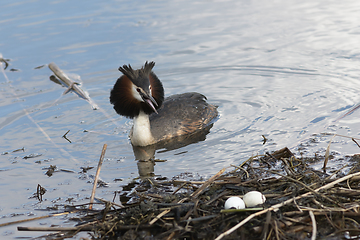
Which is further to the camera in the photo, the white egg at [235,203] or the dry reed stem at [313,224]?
the white egg at [235,203]

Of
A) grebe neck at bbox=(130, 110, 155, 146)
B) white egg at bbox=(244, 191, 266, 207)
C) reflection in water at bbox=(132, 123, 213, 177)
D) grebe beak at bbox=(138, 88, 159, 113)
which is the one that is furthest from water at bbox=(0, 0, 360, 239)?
white egg at bbox=(244, 191, 266, 207)

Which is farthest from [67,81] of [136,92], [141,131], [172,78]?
[141,131]

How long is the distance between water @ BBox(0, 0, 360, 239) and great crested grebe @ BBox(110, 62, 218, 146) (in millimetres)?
380

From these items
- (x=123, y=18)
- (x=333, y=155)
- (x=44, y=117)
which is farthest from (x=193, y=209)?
(x=123, y=18)

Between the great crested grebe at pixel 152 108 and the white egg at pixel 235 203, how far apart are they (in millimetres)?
3089

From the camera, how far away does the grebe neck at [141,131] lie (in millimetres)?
7402

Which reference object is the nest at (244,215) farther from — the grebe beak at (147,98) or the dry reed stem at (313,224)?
the grebe beak at (147,98)

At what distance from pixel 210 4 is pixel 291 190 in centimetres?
1036

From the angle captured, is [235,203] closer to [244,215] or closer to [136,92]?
[244,215]

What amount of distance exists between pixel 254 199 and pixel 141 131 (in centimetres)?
353

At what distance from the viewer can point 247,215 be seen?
4098 millimetres

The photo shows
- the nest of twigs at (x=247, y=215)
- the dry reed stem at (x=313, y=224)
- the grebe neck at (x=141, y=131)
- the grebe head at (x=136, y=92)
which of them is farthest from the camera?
the grebe neck at (x=141, y=131)

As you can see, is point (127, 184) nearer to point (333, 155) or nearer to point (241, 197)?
point (241, 197)

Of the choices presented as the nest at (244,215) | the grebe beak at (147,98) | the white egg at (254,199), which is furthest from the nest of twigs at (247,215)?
the grebe beak at (147,98)
